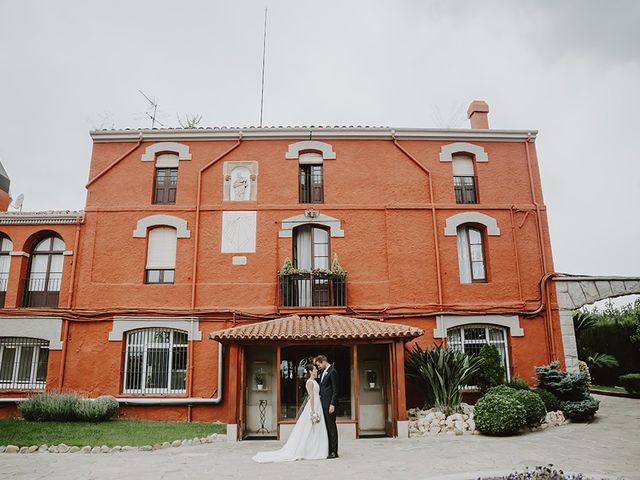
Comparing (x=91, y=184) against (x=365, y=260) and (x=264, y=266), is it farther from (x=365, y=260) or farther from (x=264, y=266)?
(x=365, y=260)

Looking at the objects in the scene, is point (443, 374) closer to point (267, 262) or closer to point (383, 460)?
point (383, 460)

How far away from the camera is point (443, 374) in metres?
12.8

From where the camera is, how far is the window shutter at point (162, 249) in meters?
15.3

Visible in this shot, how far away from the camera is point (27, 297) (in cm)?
1519

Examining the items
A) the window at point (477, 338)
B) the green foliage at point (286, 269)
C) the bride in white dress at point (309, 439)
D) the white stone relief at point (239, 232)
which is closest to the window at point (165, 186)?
the white stone relief at point (239, 232)

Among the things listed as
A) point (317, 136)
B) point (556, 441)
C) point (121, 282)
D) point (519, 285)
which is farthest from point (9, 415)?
point (519, 285)

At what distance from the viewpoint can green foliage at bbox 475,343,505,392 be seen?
1336 centimetres

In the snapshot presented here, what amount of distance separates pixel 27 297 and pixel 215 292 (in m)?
5.95

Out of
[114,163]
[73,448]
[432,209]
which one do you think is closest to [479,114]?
[432,209]

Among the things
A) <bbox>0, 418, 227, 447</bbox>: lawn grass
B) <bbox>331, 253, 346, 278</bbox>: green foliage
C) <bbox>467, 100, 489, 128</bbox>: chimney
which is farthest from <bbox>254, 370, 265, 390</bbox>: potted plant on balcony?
<bbox>467, 100, 489, 128</bbox>: chimney

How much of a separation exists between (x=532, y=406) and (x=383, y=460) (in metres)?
4.89

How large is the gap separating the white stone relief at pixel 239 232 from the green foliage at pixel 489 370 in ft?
24.6

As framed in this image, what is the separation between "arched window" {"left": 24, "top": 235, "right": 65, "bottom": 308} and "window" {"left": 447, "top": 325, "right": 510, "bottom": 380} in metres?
12.4

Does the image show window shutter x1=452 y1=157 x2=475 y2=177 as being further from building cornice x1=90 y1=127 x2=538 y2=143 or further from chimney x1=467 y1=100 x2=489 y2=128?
chimney x1=467 y1=100 x2=489 y2=128
